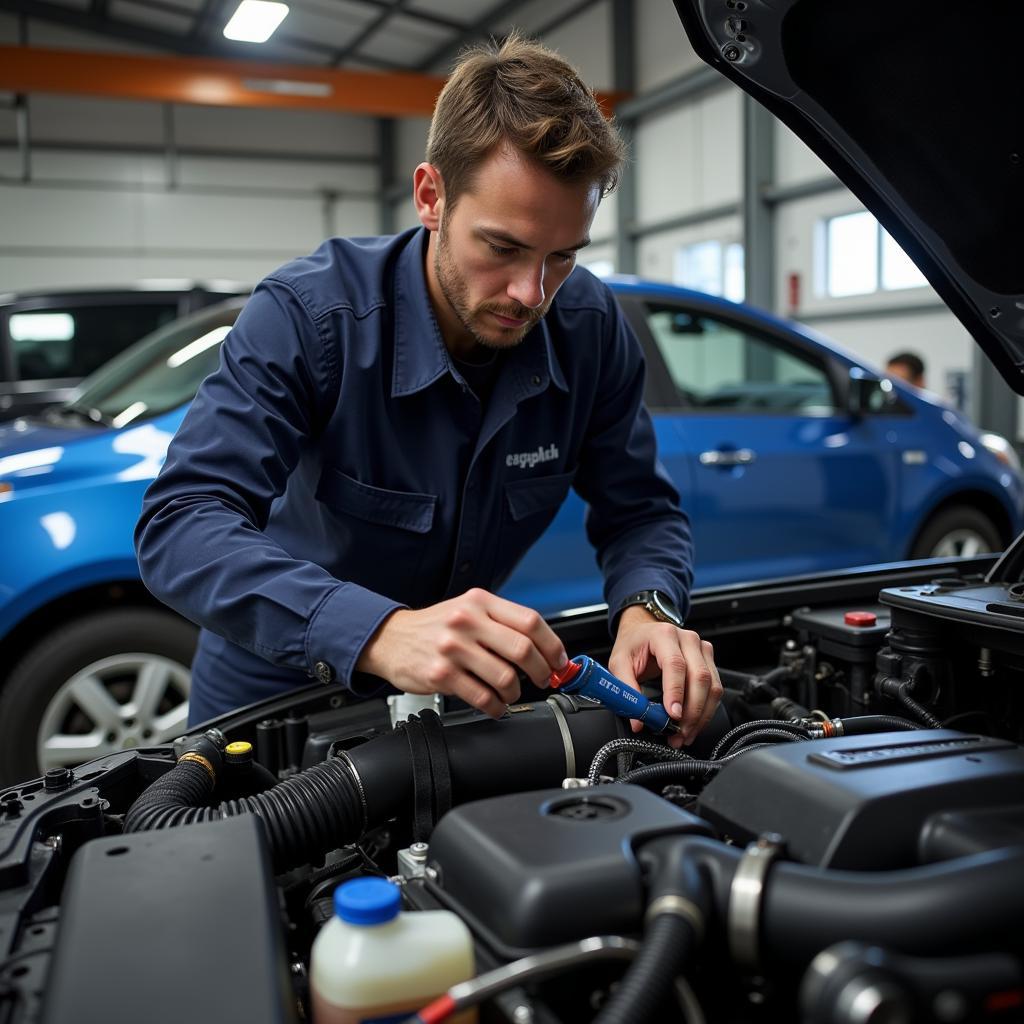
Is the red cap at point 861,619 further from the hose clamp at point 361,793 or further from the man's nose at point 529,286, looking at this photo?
the hose clamp at point 361,793

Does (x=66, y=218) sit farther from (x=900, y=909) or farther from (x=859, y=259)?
(x=900, y=909)

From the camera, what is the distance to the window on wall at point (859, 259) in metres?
7.36

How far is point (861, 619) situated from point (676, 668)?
1.43 feet

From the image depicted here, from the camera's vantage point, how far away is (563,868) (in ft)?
2.56

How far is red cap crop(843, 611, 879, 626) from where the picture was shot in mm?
1580

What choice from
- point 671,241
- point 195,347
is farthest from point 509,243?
point 671,241

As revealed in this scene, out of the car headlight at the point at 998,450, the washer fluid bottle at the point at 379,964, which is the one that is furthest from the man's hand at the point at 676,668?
the car headlight at the point at 998,450

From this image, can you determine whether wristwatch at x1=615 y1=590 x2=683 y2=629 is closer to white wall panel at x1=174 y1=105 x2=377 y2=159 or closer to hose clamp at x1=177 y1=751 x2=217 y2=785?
hose clamp at x1=177 y1=751 x2=217 y2=785

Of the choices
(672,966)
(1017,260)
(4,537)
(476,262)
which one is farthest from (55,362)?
(672,966)

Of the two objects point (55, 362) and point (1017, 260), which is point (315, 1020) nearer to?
point (1017, 260)

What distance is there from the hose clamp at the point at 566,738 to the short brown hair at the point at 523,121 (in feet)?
2.35

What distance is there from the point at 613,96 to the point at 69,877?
381 inches

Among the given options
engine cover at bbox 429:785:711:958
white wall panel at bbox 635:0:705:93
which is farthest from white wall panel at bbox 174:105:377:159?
engine cover at bbox 429:785:711:958

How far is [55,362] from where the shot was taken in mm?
6160
